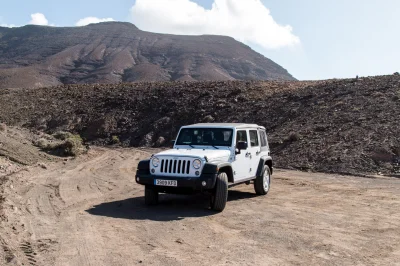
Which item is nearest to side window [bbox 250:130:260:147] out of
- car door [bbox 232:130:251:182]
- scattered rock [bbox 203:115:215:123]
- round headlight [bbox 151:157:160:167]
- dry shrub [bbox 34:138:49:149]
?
car door [bbox 232:130:251:182]

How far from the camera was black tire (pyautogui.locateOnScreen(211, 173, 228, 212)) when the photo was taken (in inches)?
350

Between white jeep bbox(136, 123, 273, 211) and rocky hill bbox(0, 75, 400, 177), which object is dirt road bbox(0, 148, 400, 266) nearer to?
white jeep bbox(136, 123, 273, 211)

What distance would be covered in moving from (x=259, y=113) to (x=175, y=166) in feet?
66.6

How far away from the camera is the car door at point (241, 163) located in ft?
32.7

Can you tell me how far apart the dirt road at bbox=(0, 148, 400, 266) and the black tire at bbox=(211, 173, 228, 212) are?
0.20 m

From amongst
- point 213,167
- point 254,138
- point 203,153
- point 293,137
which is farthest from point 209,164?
point 293,137

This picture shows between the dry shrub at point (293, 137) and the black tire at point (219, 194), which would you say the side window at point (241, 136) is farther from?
the dry shrub at point (293, 137)

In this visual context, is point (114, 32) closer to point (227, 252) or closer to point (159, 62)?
point (159, 62)

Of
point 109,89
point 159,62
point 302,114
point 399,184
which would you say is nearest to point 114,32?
point 159,62

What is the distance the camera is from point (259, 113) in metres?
28.7

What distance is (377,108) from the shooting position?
23438 millimetres

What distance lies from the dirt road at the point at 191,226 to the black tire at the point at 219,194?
200mm

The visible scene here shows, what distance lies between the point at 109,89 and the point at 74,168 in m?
25.5

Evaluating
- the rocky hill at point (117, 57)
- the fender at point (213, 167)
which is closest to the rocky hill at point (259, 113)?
the fender at point (213, 167)
